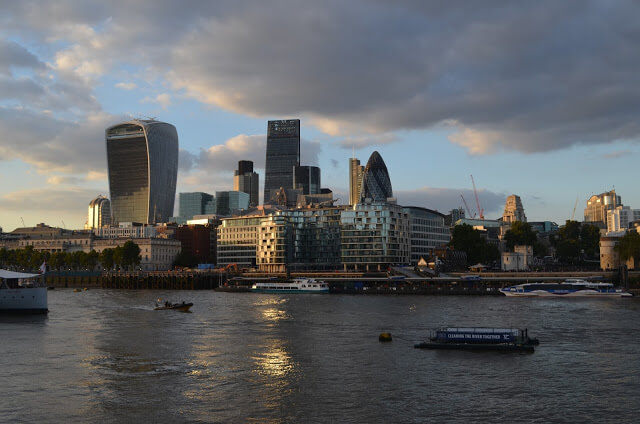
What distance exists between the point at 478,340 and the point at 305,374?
22.3 meters

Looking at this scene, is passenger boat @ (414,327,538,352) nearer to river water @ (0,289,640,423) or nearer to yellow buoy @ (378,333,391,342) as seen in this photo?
river water @ (0,289,640,423)

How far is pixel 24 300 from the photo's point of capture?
10044 centimetres

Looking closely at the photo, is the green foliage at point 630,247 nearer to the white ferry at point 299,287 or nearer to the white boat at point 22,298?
the white ferry at point 299,287

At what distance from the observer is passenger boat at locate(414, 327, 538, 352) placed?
64.8m

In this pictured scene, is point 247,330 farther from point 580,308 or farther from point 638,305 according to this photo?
point 638,305

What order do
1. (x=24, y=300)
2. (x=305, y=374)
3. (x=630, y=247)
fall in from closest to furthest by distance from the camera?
(x=305, y=374)
(x=24, y=300)
(x=630, y=247)

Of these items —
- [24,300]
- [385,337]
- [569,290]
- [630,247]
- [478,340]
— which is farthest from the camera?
[630,247]

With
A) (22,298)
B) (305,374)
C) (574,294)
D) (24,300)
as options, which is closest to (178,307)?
(24,300)

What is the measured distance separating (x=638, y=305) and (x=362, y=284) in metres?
85.6

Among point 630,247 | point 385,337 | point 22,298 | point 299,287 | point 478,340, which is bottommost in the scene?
point 385,337

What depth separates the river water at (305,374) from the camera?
40406mm

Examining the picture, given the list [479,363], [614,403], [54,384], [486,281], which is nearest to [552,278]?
[486,281]

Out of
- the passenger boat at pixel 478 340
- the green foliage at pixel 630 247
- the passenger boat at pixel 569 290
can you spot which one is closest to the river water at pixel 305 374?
the passenger boat at pixel 478 340

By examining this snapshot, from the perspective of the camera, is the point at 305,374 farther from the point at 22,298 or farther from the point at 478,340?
the point at 22,298
